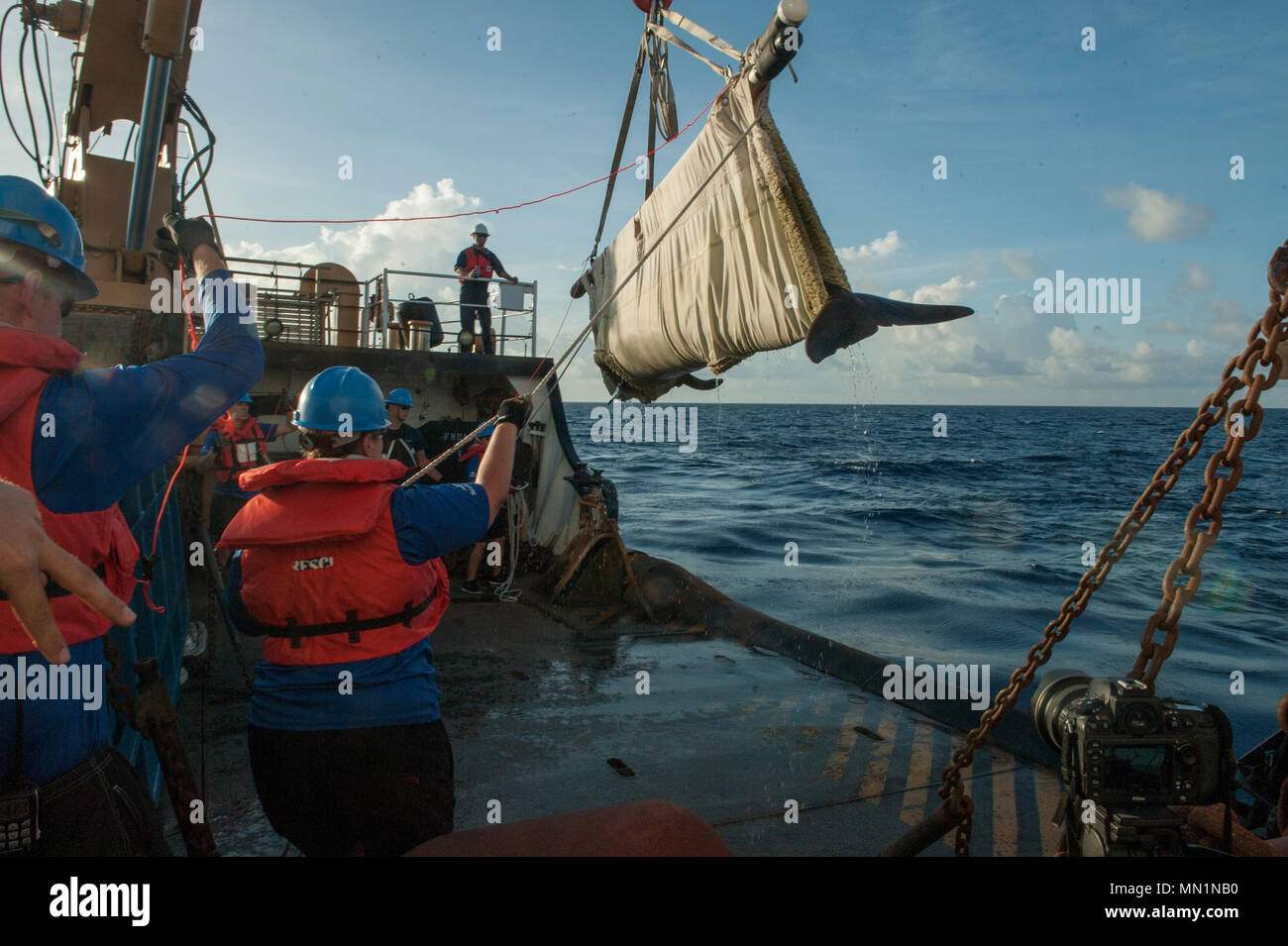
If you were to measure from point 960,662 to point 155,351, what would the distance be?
33.5 feet

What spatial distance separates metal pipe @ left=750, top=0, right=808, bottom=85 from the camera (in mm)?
4371

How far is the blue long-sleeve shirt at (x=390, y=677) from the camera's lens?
8.18 feet

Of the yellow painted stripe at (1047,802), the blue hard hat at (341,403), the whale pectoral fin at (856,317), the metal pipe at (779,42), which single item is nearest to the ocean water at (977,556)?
the yellow painted stripe at (1047,802)

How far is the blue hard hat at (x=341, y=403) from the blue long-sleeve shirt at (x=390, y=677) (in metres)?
0.35

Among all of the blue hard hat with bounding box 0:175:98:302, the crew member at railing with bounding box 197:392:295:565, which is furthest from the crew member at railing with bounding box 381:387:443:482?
the blue hard hat with bounding box 0:175:98:302

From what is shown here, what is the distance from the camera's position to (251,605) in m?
2.56

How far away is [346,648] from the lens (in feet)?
8.23

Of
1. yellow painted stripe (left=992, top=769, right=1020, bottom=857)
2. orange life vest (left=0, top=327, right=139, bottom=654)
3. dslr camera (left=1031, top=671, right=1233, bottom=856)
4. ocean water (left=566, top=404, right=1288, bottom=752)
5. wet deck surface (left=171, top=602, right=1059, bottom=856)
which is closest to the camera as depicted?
orange life vest (left=0, top=327, right=139, bottom=654)

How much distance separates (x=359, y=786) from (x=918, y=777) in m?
3.70

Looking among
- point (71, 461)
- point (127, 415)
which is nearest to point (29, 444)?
point (71, 461)

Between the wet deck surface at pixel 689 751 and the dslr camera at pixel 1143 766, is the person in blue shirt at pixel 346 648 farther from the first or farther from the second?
the dslr camera at pixel 1143 766

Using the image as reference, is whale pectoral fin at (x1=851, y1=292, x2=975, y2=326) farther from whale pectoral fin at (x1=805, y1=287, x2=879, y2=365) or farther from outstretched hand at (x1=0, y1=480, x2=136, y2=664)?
outstretched hand at (x1=0, y1=480, x2=136, y2=664)

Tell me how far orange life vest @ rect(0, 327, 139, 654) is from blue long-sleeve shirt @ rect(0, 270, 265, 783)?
23 millimetres

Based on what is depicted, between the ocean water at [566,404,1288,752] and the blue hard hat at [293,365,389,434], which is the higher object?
the blue hard hat at [293,365,389,434]
